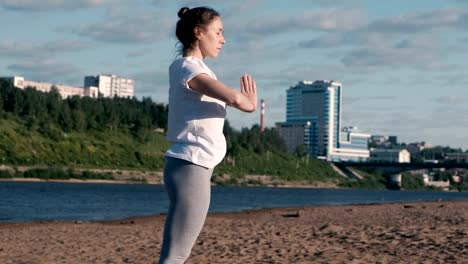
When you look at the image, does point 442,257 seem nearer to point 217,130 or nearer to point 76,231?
point 217,130

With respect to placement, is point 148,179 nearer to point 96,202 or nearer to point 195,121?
point 96,202

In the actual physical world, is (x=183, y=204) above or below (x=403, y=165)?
below

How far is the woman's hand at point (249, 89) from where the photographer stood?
497 centimetres

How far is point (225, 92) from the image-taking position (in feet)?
15.9

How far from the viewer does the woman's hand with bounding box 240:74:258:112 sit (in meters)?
4.97

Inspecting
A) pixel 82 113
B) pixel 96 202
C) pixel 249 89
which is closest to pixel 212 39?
pixel 249 89

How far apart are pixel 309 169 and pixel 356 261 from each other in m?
181

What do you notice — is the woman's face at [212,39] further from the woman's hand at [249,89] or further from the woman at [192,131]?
the woman's hand at [249,89]

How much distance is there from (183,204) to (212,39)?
1042mm

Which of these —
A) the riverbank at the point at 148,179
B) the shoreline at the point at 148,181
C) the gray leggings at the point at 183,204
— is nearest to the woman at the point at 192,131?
the gray leggings at the point at 183,204

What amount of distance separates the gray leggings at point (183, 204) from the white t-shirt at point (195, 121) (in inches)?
2.7

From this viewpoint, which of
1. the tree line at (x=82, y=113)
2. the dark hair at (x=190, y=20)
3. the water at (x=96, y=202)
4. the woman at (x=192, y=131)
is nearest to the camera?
the woman at (x=192, y=131)

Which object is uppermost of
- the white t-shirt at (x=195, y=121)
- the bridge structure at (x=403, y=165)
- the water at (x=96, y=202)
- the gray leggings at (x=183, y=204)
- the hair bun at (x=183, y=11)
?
the bridge structure at (x=403, y=165)

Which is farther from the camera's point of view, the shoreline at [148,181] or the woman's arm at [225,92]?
the shoreline at [148,181]
